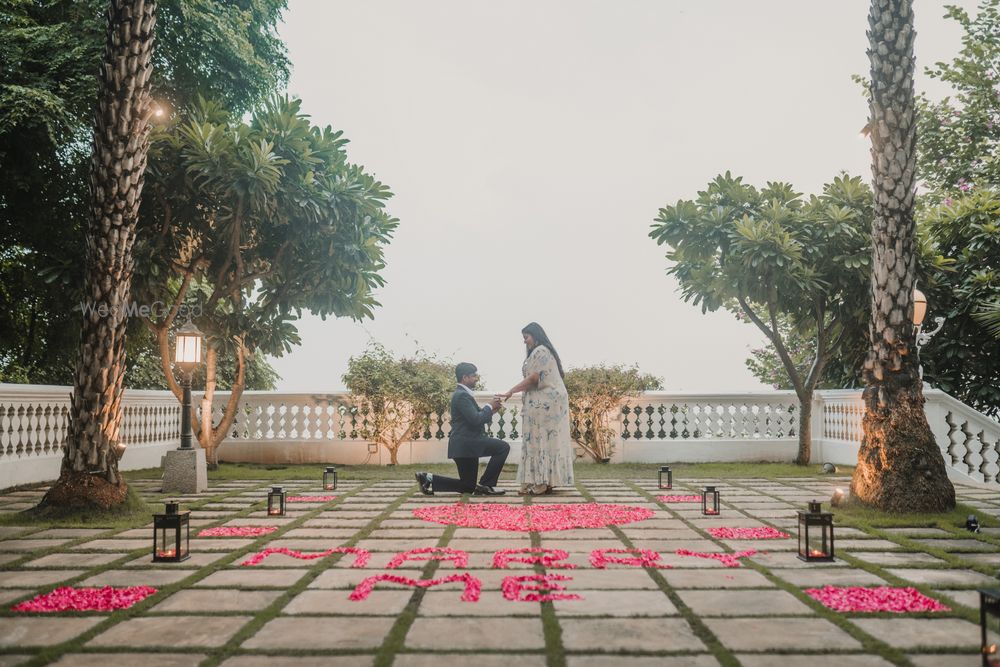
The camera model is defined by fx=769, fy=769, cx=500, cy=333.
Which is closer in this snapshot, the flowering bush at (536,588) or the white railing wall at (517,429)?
the flowering bush at (536,588)

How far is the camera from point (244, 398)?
13.3 meters

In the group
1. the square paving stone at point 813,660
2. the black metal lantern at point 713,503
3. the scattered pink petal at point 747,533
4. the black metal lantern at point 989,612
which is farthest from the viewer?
the black metal lantern at point 713,503

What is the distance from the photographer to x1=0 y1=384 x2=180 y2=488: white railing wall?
30.6 ft

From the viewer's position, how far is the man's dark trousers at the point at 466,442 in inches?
339

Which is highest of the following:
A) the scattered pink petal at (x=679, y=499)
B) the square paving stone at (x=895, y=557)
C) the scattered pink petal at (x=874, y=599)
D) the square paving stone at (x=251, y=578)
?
the scattered pink petal at (x=874, y=599)

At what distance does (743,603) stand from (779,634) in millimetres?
540

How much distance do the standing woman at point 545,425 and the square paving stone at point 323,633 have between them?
5004 millimetres

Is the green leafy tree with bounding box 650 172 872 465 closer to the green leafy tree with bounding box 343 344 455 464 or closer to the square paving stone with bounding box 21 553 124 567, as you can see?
the green leafy tree with bounding box 343 344 455 464

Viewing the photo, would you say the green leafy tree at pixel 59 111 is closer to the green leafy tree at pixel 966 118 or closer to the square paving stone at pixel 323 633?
the square paving stone at pixel 323 633

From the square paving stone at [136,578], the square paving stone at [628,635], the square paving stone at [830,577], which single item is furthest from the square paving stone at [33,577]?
the square paving stone at [830,577]

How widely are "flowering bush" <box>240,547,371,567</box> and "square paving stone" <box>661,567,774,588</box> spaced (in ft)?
6.33

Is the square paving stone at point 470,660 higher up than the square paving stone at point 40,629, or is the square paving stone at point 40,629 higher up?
the square paving stone at point 470,660

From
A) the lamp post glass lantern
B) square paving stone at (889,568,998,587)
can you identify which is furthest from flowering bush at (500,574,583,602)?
the lamp post glass lantern

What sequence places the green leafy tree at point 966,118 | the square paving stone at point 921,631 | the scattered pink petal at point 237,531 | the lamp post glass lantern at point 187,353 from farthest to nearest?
the green leafy tree at point 966,118, the lamp post glass lantern at point 187,353, the scattered pink petal at point 237,531, the square paving stone at point 921,631
